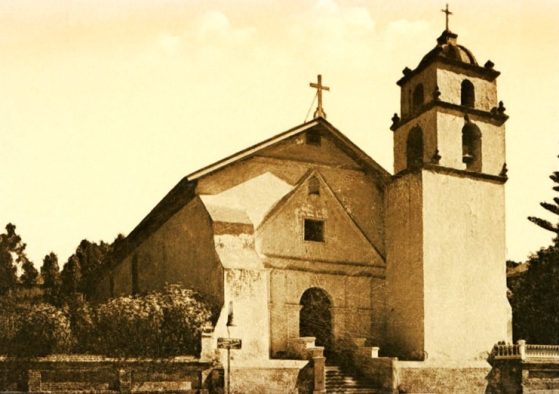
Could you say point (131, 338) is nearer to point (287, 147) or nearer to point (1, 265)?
point (287, 147)

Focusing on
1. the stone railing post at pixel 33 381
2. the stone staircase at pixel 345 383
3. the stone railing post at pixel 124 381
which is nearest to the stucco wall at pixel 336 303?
the stone staircase at pixel 345 383

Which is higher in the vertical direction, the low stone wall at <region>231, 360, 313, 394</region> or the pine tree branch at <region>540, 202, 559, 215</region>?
the pine tree branch at <region>540, 202, 559, 215</region>

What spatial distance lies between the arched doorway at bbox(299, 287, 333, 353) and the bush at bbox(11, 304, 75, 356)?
8.26m

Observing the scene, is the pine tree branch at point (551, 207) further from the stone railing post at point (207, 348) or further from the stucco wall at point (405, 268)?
the stone railing post at point (207, 348)

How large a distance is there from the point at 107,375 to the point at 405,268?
427 inches

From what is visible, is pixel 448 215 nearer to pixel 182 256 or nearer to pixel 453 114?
pixel 453 114

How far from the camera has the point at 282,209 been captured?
79.3 ft

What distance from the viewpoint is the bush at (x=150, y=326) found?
64.6ft

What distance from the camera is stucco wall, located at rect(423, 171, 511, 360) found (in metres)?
23.1

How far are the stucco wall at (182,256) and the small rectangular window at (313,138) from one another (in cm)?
469

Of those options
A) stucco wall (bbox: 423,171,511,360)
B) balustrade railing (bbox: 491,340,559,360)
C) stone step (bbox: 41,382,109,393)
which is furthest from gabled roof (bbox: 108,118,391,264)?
stone step (bbox: 41,382,109,393)

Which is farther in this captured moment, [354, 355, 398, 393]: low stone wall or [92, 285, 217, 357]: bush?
[354, 355, 398, 393]: low stone wall

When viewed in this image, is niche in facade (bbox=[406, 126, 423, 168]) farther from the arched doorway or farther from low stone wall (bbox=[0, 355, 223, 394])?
low stone wall (bbox=[0, 355, 223, 394])

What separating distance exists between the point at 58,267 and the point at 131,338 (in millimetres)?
35632
